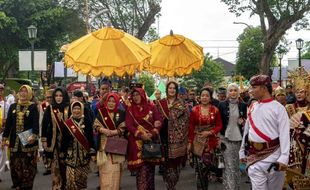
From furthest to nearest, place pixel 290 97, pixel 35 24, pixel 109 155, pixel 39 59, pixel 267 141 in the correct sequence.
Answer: pixel 35 24
pixel 39 59
pixel 290 97
pixel 109 155
pixel 267 141

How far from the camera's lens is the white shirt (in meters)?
5.80

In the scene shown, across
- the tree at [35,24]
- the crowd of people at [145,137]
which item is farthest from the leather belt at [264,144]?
the tree at [35,24]

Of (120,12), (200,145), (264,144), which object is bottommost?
(200,145)

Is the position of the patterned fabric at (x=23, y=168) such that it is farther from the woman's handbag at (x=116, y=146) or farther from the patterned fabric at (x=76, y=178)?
the woman's handbag at (x=116, y=146)

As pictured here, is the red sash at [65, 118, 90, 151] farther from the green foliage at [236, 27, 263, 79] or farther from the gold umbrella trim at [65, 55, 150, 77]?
the green foliage at [236, 27, 263, 79]

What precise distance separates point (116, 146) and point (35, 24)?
2563 cm

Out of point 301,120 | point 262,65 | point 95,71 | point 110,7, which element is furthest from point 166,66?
point 110,7

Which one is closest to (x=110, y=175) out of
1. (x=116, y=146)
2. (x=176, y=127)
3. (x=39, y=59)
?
(x=116, y=146)

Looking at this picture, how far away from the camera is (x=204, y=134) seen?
831 cm

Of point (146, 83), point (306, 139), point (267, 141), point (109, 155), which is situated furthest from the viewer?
point (146, 83)

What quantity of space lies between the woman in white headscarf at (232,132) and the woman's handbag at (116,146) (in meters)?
1.69

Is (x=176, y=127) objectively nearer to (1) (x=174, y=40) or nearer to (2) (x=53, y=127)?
(2) (x=53, y=127)

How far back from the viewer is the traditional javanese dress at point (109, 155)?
815 cm

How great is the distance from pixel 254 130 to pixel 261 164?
0.39 m
